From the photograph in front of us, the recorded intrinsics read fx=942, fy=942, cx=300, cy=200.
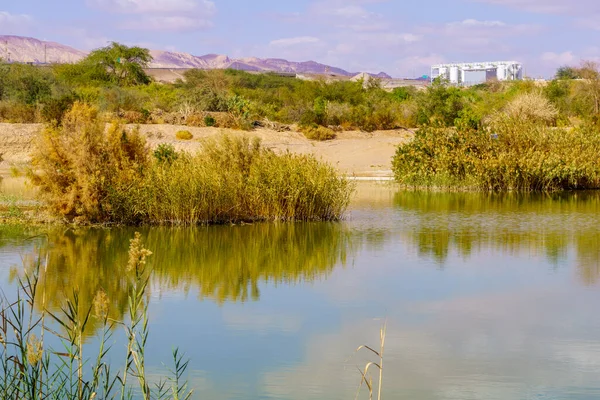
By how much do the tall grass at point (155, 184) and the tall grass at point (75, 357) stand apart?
4001mm

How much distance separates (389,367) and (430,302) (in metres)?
2.70

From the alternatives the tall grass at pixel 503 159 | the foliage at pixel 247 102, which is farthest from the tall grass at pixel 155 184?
the foliage at pixel 247 102

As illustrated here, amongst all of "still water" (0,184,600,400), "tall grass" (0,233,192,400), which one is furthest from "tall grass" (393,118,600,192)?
"tall grass" (0,233,192,400)

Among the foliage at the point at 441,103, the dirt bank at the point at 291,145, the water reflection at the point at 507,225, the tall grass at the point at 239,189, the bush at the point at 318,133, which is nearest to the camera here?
the water reflection at the point at 507,225

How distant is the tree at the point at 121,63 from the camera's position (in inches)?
2241

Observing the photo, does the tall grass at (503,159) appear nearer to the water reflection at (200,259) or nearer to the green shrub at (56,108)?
the water reflection at (200,259)

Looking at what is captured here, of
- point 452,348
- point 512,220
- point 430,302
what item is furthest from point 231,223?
point 452,348

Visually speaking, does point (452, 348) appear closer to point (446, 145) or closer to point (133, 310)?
point (133, 310)

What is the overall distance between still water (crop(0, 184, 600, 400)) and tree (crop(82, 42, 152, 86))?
4113 centimetres

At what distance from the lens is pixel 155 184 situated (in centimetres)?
1557

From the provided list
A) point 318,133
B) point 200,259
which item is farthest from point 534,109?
point 200,259

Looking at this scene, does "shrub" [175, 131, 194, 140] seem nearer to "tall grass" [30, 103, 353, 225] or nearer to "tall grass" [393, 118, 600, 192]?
"tall grass" [393, 118, 600, 192]

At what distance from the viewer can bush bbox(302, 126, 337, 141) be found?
3644 centimetres

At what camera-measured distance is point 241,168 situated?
17.2 metres
